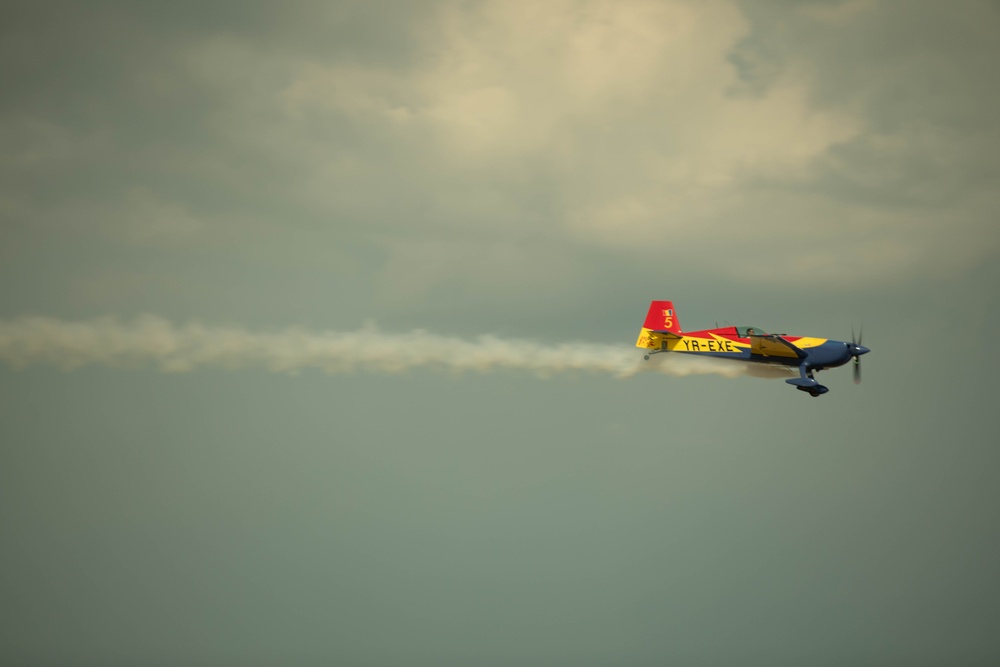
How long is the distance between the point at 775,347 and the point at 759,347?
30.4 inches

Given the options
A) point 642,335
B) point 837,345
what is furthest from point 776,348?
point 642,335

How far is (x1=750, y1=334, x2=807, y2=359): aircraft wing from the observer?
49.2 metres

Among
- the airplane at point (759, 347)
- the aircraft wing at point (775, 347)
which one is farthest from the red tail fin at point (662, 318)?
the aircraft wing at point (775, 347)

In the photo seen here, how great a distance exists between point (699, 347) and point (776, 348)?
3739 mm

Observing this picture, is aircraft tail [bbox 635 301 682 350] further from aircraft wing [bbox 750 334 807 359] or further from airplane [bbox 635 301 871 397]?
aircraft wing [bbox 750 334 807 359]

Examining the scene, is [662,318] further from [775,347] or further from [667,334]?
[775,347]

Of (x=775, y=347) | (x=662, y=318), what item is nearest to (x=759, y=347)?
(x=775, y=347)

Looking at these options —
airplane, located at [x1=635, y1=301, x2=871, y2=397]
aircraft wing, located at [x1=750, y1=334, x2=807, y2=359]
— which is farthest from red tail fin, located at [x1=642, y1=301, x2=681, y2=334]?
aircraft wing, located at [x1=750, y1=334, x2=807, y2=359]

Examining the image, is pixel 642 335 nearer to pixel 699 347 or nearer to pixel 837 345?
pixel 699 347

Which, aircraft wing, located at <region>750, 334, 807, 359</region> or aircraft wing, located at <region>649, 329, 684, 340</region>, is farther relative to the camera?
aircraft wing, located at <region>649, 329, 684, 340</region>

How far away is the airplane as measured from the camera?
162 feet

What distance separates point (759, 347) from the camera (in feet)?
163

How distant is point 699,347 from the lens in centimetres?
5056

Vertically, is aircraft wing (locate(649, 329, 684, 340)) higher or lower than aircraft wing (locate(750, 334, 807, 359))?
higher
